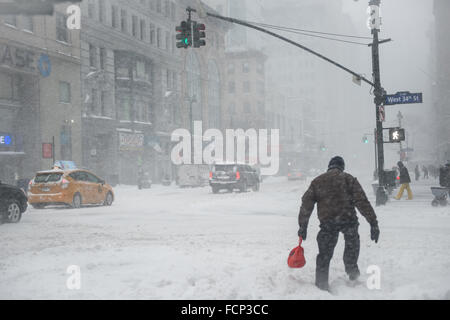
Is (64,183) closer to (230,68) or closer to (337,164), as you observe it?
(337,164)

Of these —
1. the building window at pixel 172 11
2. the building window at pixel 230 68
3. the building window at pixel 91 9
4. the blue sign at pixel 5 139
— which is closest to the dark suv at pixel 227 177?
the blue sign at pixel 5 139

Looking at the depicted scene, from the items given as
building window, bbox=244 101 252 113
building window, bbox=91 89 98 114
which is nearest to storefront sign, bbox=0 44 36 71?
building window, bbox=91 89 98 114

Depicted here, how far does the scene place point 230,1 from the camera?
110 meters

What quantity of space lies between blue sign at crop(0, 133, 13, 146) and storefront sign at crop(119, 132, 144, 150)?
12777 mm

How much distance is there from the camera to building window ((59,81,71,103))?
37.3 m

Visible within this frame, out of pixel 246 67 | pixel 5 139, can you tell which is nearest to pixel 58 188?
pixel 5 139

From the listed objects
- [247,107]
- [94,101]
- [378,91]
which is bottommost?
[378,91]

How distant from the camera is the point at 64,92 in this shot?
3778 cm

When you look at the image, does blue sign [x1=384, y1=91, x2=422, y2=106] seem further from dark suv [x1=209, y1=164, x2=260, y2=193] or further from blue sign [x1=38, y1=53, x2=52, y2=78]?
blue sign [x1=38, y1=53, x2=52, y2=78]

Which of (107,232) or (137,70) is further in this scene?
(137,70)

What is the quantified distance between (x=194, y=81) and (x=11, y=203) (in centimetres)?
4952

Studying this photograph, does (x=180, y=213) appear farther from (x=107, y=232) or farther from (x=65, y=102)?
(x=65, y=102)
